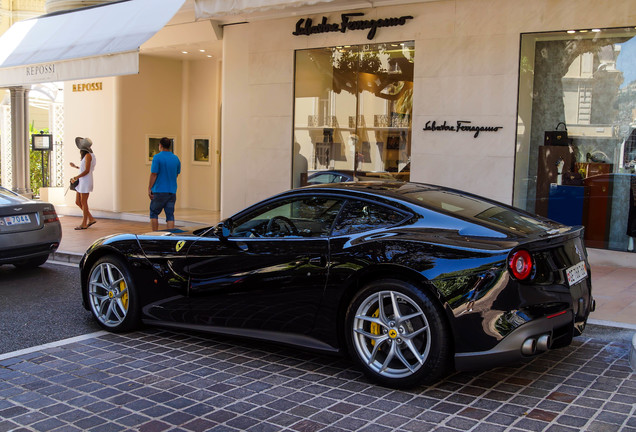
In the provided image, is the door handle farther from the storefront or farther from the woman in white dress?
the woman in white dress

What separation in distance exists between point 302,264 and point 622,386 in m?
2.47

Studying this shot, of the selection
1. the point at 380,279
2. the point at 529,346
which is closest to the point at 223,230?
the point at 380,279

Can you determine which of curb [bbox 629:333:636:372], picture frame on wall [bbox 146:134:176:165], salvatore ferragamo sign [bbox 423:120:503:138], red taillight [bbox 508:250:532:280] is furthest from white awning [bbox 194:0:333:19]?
curb [bbox 629:333:636:372]

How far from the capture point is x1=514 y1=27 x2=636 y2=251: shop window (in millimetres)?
9688

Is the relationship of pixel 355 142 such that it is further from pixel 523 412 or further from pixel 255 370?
pixel 523 412

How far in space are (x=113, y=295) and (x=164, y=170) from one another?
498 cm

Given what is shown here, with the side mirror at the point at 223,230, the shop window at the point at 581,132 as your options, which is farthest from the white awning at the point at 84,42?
the side mirror at the point at 223,230

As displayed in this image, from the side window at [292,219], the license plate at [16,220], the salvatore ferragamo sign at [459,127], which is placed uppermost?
the salvatore ferragamo sign at [459,127]

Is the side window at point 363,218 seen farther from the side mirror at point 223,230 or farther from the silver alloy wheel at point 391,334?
the side mirror at point 223,230

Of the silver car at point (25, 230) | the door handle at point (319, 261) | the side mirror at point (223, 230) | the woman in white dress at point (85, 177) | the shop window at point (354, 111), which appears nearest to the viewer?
the door handle at point (319, 261)

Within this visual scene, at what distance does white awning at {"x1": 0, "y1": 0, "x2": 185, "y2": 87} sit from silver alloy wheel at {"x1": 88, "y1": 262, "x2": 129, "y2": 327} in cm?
605

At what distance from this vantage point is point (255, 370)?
5055 millimetres

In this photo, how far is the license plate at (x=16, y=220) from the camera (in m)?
8.70

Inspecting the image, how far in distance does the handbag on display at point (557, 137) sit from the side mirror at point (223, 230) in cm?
647
